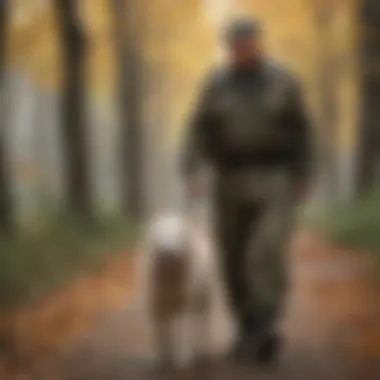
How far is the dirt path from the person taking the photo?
2.00 meters

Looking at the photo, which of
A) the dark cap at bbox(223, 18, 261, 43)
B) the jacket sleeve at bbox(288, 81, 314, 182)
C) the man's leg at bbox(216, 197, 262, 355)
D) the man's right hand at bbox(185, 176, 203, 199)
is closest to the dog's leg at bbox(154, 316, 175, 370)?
the man's leg at bbox(216, 197, 262, 355)

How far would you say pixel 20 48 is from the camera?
205 centimetres

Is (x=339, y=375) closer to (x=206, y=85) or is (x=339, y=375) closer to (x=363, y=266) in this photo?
(x=363, y=266)

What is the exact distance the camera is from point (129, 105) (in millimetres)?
2066

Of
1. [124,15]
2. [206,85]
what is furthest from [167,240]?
[124,15]

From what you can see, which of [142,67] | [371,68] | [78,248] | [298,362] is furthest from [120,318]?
[371,68]

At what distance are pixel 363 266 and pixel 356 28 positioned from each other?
1.44ft

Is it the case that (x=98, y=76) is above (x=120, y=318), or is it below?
above

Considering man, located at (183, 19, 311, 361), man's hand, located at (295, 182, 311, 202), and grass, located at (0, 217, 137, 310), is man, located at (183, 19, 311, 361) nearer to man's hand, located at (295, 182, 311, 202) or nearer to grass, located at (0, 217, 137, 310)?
man's hand, located at (295, 182, 311, 202)

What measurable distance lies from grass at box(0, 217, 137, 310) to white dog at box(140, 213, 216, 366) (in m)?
0.06

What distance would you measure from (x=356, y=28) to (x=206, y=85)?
30 cm

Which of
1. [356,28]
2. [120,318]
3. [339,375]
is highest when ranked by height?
[356,28]

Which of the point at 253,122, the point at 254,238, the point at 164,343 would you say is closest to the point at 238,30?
the point at 253,122

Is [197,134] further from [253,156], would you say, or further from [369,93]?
[369,93]
